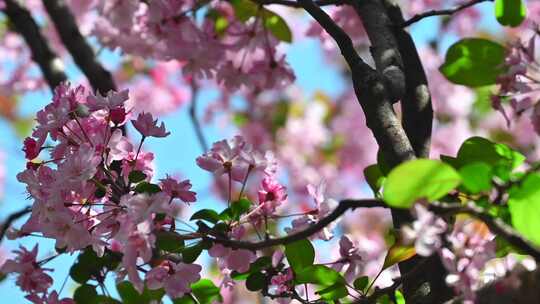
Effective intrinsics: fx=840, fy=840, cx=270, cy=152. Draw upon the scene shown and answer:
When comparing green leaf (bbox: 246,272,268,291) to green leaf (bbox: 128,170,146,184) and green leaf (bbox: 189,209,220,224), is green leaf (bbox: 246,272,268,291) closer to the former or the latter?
green leaf (bbox: 189,209,220,224)

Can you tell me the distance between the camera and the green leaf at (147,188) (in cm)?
132

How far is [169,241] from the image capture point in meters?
1.26

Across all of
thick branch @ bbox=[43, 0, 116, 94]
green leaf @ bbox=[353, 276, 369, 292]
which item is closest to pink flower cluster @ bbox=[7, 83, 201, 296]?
green leaf @ bbox=[353, 276, 369, 292]

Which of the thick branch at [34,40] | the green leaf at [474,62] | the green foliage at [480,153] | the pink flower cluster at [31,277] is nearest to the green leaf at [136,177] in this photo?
the pink flower cluster at [31,277]

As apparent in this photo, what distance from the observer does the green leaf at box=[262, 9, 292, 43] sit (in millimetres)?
2191

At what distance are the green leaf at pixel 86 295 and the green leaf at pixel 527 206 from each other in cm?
73

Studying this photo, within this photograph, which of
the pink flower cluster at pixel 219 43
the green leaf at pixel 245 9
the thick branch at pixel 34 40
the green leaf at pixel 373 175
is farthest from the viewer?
the thick branch at pixel 34 40

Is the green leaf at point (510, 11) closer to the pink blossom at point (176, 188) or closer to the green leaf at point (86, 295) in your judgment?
the pink blossom at point (176, 188)

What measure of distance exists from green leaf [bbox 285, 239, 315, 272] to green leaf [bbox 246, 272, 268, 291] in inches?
2.5

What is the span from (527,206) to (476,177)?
7 cm

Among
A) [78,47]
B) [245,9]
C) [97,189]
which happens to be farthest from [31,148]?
[78,47]

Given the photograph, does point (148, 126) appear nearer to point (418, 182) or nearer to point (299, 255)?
point (299, 255)

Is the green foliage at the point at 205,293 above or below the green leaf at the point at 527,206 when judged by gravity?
above

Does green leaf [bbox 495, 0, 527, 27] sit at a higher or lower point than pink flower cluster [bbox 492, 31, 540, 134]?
higher
